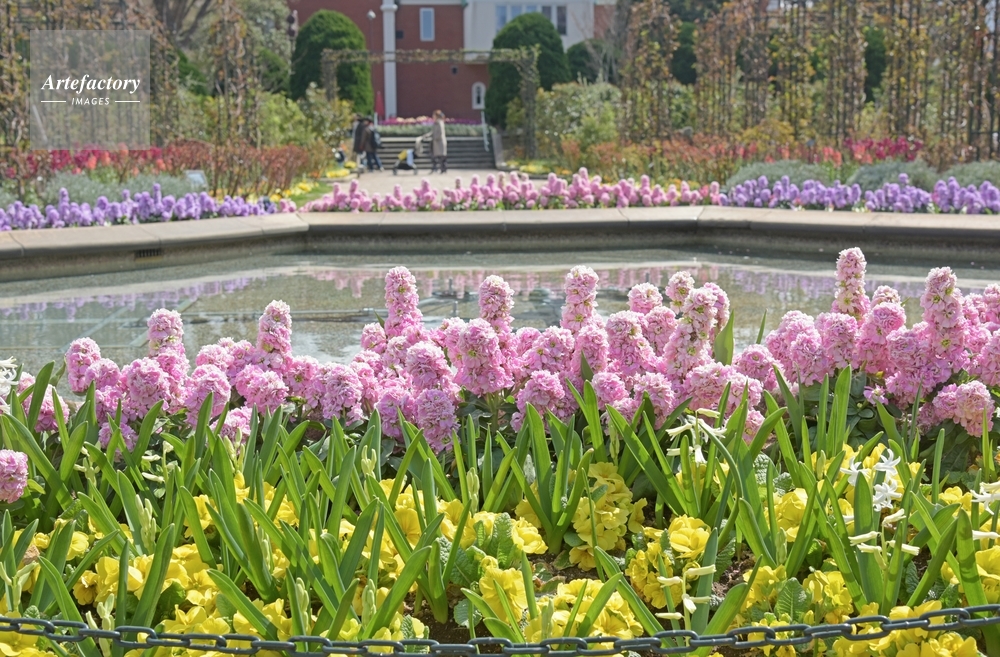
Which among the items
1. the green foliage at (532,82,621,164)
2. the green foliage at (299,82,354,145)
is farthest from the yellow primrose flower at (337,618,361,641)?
the green foliage at (299,82,354,145)

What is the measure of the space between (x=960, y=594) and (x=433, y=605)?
3.66 ft

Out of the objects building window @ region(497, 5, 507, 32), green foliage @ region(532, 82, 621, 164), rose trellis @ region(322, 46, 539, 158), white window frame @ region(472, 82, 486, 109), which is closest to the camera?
green foliage @ region(532, 82, 621, 164)

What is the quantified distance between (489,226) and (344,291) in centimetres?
246

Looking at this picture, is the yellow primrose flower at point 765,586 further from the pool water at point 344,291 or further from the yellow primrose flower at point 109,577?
the pool water at point 344,291

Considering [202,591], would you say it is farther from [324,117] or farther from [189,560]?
[324,117]

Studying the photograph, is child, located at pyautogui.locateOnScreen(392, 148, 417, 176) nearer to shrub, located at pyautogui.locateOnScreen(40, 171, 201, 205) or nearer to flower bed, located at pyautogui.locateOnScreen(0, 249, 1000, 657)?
shrub, located at pyautogui.locateOnScreen(40, 171, 201, 205)

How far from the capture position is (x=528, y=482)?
9.70ft

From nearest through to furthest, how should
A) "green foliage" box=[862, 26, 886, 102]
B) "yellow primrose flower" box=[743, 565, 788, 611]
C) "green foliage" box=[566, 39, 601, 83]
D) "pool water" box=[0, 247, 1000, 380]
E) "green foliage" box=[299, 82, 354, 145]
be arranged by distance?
"yellow primrose flower" box=[743, 565, 788, 611]
"pool water" box=[0, 247, 1000, 380]
"green foliage" box=[299, 82, 354, 145]
"green foliage" box=[862, 26, 886, 102]
"green foliage" box=[566, 39, 601, 83]

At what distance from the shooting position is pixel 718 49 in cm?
1841

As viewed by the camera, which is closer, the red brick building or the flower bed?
the flower bed

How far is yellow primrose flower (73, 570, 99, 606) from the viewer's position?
8.33 ft

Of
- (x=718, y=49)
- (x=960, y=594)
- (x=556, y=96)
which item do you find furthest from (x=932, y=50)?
(x=960, y=594)

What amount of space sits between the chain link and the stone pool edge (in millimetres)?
6654

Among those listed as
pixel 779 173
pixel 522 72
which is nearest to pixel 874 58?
pixel 522 72
